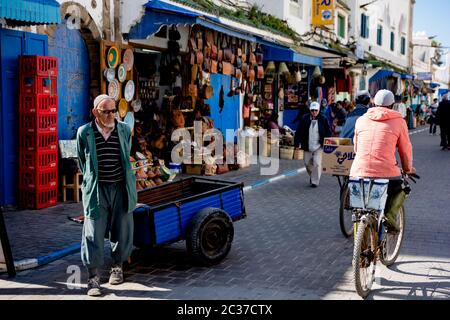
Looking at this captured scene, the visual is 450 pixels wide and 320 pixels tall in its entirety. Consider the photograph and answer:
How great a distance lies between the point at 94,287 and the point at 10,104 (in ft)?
15.6

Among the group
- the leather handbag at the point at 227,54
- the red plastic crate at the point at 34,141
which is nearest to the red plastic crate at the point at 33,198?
the red plastic crate at the point at 34,141

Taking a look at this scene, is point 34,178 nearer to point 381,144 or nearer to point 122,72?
point 122,72

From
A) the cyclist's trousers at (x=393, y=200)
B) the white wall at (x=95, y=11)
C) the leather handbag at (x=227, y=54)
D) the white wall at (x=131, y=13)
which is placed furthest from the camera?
the leather handbag at (x=227, y=54)

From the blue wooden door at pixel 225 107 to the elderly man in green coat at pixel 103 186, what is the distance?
936cm

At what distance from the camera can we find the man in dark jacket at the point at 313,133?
39.1ft

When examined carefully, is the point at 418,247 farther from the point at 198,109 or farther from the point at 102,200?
the point at 198,109

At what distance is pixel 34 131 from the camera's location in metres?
9.20

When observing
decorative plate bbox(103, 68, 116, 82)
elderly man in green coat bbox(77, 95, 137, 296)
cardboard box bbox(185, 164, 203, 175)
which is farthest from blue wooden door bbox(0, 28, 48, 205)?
cardboard box bbox(185, 164, 203, 175)

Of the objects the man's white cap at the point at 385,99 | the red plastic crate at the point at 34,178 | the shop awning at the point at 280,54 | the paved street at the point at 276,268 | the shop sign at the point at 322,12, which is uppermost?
the shop sign at the point at 322,12

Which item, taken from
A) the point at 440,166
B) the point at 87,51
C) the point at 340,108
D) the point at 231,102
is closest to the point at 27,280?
the point at 87,51

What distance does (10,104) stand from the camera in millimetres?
9195

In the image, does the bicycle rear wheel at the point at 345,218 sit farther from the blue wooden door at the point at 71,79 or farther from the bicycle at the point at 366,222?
the blue wooden door at the point at 71,79

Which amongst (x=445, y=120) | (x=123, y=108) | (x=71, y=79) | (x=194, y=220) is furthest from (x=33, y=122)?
(x=445, y=120)
